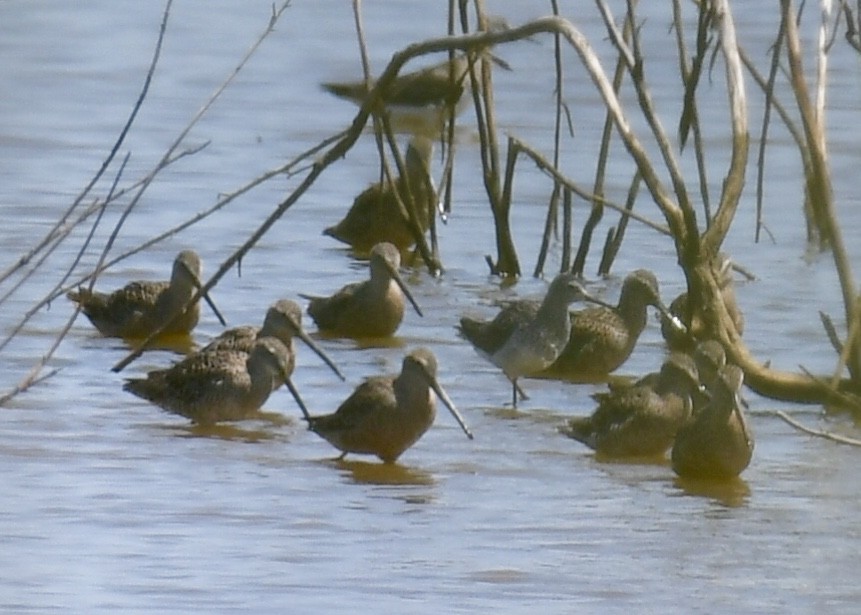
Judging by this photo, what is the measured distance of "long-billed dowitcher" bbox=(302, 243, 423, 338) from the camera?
987 centimetres

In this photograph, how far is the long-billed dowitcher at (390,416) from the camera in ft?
25.2

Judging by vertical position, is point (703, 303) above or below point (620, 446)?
above

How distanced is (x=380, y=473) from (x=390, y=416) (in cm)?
19

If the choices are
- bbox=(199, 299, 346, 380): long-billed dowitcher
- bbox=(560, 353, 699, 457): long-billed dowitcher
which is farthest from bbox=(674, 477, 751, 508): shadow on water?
bbox=(199, 299, 346, 380): long-billed dowitcher

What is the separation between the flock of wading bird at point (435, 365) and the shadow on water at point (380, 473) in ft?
0.16

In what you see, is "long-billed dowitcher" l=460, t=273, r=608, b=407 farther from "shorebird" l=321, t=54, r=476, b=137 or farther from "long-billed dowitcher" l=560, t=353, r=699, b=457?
"shorebird" l=321, t=54, r=476, b=137

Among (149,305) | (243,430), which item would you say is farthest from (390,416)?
(149,305)

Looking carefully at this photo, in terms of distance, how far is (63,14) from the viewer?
1995 centimetres

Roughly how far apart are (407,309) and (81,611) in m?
4.82

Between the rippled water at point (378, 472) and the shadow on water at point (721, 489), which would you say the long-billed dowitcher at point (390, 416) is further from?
the shadow on water at point (721, 489)

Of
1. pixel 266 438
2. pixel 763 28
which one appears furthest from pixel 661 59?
pixel 266 438

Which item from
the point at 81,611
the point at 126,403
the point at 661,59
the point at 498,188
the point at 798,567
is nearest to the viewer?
the point at 81,611

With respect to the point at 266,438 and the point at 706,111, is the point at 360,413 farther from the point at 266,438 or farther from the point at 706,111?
the point at 706,111

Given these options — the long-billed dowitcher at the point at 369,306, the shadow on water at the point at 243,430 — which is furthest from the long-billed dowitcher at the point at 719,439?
the long-billed dowitcher at the point at 369,306
